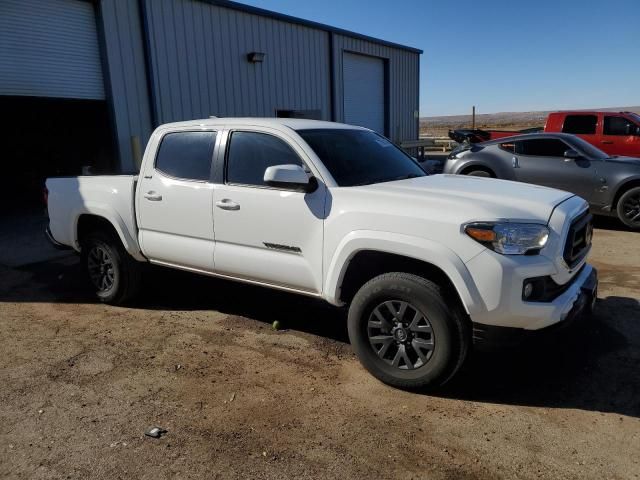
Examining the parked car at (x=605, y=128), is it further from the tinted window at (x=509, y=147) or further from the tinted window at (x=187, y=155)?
the tinted window at (x=187, y=155)

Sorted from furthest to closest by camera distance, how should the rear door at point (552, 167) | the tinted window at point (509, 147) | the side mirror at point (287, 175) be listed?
1. the tinted window at point (509, 147)
2. the rear door at point (552, 167)
3. the side mirror at point (287, 175)

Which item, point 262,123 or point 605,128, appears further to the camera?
point 605,128

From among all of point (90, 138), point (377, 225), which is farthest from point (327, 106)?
point (377, 225)

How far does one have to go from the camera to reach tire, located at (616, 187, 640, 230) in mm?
8141

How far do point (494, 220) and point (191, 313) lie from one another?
3201mm

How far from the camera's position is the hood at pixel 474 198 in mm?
3172

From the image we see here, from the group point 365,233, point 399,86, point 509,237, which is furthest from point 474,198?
point 399,86

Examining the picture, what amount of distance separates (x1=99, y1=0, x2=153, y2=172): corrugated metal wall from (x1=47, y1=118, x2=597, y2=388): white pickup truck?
6.14 metres

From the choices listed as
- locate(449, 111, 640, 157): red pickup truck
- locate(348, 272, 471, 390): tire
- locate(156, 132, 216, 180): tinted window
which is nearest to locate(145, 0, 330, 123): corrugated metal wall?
locate(449, 111, 640, 157): red pickup truck

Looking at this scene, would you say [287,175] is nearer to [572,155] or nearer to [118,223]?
[118,223]

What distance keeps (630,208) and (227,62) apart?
31.0 feet

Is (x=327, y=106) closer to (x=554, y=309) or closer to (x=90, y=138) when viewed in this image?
(x=90, y=138)

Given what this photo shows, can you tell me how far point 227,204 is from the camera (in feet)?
13.7

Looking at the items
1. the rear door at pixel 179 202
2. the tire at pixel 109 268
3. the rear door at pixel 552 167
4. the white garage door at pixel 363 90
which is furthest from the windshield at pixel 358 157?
the white garage door at pixel 363 90
